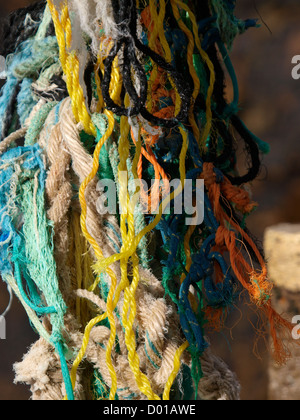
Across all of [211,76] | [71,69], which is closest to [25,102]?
[71,69]

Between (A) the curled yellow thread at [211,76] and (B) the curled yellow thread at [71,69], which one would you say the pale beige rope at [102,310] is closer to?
(B) the curled yellow thread at [71,69]

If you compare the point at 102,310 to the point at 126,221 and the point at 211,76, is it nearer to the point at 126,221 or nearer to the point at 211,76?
the point at 126,221

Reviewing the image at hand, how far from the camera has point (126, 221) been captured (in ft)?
1.59

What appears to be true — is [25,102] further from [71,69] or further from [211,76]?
[211,76]

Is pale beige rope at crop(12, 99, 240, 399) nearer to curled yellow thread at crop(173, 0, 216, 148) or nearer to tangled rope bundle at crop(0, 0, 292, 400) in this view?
tangled rope bundle at crop(0, 0, 292, 400)

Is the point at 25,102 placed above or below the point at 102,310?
above

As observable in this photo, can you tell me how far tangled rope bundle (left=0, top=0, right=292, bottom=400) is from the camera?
0.46 metres

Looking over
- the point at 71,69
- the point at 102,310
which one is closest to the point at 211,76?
the point at 71,69

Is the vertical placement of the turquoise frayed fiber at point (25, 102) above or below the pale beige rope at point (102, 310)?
above

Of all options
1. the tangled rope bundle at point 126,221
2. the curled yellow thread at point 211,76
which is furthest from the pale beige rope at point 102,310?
the curled yellow thread at point 211,76

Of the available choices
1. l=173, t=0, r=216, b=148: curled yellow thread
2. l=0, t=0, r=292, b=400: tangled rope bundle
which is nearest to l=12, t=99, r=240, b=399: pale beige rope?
l=0, t=0, r=292, b=400: tangled rope bundle

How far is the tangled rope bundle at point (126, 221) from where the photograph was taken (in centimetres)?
46

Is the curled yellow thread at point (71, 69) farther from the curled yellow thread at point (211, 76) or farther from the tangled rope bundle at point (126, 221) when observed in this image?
the curled yellow thread at point (211, 76)
